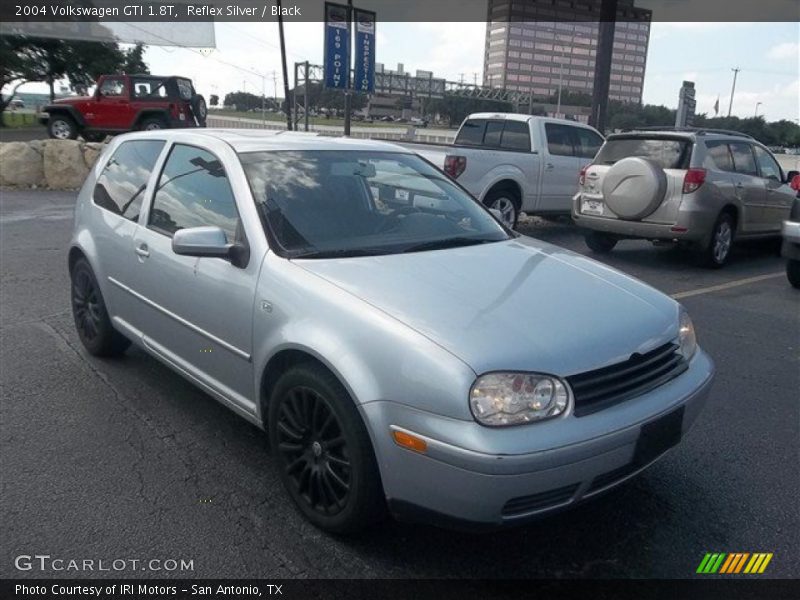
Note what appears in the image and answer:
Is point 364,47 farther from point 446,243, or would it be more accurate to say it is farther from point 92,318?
point 446,243

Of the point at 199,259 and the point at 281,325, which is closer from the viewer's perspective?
the point at 281,325

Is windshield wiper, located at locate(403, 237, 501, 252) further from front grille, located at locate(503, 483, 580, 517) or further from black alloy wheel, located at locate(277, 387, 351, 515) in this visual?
front grille, located at locate(503, 483, 580, 517)

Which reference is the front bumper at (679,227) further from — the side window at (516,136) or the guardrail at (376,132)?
the guardrail at (376,132)

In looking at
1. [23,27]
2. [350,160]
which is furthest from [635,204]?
[23,27]

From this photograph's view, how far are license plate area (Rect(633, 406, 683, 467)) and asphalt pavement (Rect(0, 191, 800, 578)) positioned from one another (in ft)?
1.32

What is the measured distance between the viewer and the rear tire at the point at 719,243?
8.45m

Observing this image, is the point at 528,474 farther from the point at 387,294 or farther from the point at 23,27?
the point at 23,27

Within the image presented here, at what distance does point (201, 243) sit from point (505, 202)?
7.67 metres

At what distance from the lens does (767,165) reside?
9375 millimetres

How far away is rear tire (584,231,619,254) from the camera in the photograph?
947cm

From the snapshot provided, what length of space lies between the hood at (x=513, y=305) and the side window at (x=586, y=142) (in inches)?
337

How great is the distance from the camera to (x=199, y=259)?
335 cm

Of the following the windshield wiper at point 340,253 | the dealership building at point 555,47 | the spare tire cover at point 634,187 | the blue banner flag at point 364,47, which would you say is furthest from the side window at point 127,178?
the dealership building at point 555,47

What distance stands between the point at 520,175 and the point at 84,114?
52.2 feet
